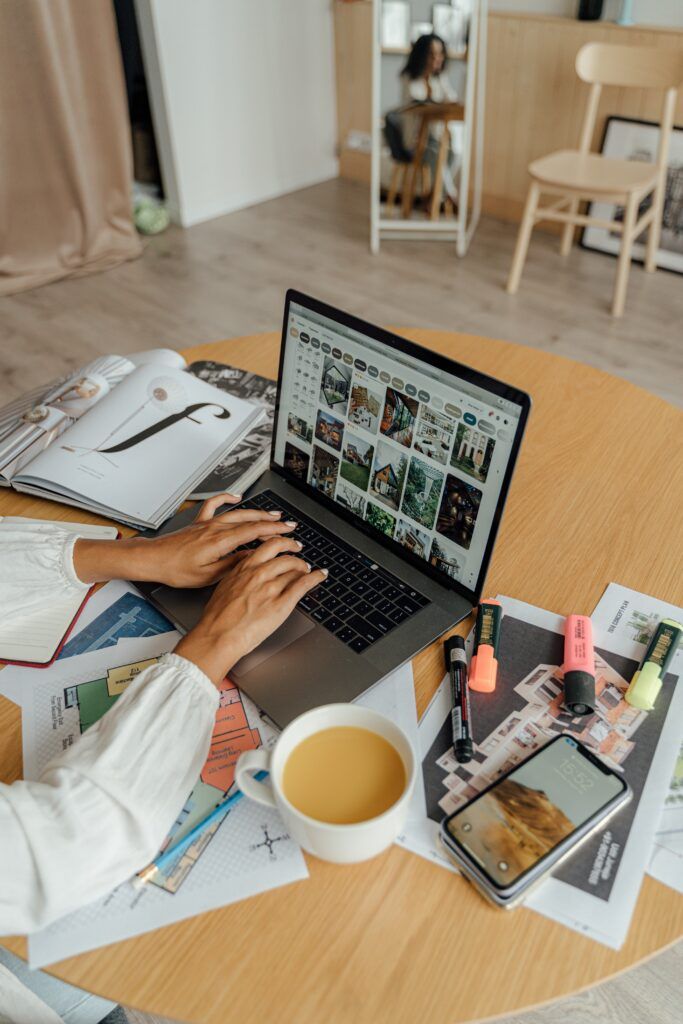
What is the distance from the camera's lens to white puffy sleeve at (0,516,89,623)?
0.91m

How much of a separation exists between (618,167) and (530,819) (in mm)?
2848

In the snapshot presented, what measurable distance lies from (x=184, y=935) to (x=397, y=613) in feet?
1.25

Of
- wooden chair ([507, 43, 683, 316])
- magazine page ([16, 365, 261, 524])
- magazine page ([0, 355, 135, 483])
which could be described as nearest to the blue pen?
magazine page ([16, 365, 261, 524])

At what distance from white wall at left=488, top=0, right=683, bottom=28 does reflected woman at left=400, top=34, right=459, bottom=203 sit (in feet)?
1.72

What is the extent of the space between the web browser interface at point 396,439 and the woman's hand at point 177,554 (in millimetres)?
123

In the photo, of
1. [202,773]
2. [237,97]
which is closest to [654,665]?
[202,773]

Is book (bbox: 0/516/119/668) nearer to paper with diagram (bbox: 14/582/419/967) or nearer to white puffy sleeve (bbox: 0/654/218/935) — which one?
paper with diagram (bbox: 14/582/419/967)

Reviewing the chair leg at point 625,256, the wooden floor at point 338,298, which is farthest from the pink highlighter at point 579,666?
the chair leg at point 625,256

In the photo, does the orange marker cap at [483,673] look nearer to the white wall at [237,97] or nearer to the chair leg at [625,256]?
the chair leg at [625,256]

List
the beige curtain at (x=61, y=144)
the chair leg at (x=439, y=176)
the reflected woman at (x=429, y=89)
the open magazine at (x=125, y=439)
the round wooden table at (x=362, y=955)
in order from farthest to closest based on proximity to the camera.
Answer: the chair leg at (x=439, y=176)
the reflected woman at (x=429, y=89)
the beige curtain at (x=61, y=144)
the open magazine at (x=125, y=439)
the round wooden table at (x=362, y=955)

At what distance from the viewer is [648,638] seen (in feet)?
2.84

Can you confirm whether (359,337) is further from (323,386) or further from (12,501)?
(12,501)

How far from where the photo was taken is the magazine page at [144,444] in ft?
3.55

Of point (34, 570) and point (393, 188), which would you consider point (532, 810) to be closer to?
point (34, 570)
